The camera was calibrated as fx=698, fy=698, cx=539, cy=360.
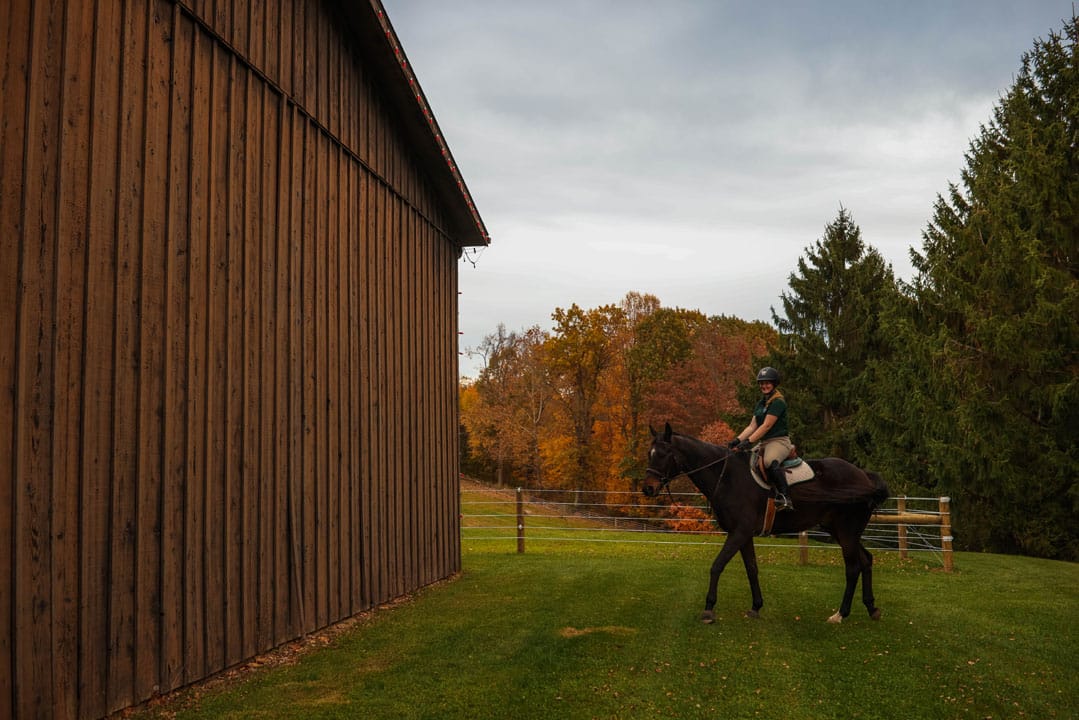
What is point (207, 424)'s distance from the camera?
5.84 metres

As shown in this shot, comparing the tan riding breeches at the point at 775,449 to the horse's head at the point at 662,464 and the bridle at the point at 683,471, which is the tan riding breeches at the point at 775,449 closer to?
the bridle at the point at 683,471

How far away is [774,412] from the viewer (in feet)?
25.4

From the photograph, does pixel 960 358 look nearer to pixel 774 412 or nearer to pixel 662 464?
pixel 774 412

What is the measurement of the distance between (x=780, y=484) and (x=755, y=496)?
12.6 inches

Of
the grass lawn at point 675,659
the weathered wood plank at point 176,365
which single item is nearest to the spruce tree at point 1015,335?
the grass lawn at point 675,659

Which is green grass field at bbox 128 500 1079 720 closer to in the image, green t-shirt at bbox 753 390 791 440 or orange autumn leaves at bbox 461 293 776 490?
green t-shirt at bbox 753 390 791 440

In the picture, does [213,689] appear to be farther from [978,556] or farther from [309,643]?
[978,556]

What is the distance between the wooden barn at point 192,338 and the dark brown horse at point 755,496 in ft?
12.4

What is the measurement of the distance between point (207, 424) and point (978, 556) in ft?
47.3

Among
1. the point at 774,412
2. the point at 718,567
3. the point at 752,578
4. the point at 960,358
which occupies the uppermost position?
the point at 960,358

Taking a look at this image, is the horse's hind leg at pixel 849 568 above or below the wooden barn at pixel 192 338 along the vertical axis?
below

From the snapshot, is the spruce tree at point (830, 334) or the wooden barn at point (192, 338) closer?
the wooden barn at point (192, 338)

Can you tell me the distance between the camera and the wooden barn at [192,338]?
4.24 m

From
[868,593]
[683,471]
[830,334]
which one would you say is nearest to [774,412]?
[683,471]
